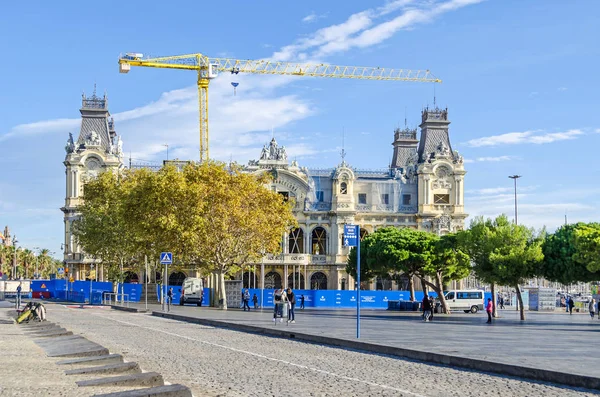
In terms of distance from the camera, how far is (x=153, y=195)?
64.2 metres

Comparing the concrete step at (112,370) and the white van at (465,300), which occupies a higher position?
the concrete step at (112,370)

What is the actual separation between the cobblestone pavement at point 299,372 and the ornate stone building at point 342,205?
7699 cm

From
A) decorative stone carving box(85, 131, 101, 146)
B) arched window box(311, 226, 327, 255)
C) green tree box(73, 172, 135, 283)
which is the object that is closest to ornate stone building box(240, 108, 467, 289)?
arched window box(311, 226, 327, 255)

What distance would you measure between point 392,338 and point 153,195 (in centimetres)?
3881

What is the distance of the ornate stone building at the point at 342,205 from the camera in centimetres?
10419

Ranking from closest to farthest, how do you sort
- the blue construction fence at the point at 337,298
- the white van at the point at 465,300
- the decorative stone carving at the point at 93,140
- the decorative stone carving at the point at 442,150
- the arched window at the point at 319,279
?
the white van at the point at 465,300 < the blue construction fence at the point at 337,298 < the arched window at the point at 319,279 < the decorative stone carving at the point at 93,140 < the decorative stone carving at the point at 442,150

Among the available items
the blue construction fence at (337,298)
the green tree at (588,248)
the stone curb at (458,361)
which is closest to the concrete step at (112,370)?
the stone curb at (458,361)

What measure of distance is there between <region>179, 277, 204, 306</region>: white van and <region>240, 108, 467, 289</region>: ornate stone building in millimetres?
23792

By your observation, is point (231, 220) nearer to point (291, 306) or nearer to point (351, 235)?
point (291, 306)

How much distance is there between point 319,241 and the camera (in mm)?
108312

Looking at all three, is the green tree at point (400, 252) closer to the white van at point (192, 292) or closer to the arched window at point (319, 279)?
the white van at point (192, 292)

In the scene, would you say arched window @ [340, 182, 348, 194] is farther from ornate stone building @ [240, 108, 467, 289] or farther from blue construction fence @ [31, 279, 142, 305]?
blue construction fence @ [31, 279, 142, 305]

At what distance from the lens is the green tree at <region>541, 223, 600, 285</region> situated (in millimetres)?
54625

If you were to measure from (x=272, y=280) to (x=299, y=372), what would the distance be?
87.6 m
